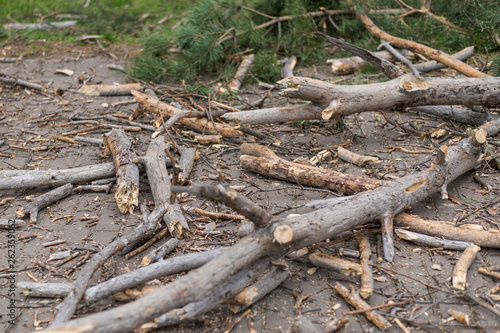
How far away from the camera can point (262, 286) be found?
3.39 m

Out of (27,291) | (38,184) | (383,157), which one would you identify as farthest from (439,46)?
(27,291)

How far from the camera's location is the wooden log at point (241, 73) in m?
6.93

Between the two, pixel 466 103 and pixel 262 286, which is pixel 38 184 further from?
pixel 466 103

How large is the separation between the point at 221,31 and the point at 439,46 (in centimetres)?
338

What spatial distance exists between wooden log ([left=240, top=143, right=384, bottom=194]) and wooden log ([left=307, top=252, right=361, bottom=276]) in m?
0.88

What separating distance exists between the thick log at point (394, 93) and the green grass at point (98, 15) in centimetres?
477

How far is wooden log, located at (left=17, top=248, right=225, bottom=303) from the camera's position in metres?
3.28

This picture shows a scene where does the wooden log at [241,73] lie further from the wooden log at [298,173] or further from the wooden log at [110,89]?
the wooden log at [298,173]

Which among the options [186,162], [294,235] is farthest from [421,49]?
[294,235]

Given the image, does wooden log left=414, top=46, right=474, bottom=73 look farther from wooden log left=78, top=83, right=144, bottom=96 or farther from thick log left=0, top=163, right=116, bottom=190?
thick log left=0, top=163, right=116, bottom=190

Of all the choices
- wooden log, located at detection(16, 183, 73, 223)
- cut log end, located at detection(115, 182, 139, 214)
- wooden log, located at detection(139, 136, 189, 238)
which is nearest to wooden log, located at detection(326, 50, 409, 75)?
wooden log, located at detection(139, 136, 189, 238)

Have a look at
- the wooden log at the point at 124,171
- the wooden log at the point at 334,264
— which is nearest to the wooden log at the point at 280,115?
the wooden log at the point at 124,171

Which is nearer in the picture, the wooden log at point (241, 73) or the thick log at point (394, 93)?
the thick log at point (394, 93)

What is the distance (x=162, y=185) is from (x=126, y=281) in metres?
1.31
